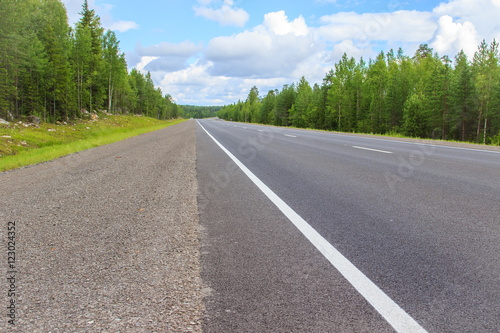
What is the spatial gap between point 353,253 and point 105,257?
2.37m

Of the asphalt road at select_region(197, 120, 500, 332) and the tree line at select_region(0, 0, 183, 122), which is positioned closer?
the asphalt road at select_region(197, 120, 500, 332)

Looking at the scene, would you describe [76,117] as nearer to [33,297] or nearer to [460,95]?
[33,297]

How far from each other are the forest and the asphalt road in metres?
42.6

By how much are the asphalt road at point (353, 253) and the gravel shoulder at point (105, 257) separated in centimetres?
25

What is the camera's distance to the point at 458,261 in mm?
2885

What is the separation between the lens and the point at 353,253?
3.06m

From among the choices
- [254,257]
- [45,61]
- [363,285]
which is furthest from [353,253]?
[45,61]

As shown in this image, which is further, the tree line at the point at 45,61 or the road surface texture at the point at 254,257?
the tree line at the point at 45,61

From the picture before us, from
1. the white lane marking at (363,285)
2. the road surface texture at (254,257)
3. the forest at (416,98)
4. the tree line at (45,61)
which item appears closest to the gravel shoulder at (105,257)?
the road surface texture at (254,257)

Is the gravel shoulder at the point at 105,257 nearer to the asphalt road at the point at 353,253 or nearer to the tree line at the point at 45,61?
the asphalt road at the point at 353,253

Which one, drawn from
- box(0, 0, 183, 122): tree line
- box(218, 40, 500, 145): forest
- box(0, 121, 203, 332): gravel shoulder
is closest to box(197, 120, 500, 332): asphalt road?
box(0, 121, 203, 332): gravel shoulder

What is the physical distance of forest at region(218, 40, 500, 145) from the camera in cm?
4481

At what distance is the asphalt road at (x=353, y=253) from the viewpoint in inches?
83.2

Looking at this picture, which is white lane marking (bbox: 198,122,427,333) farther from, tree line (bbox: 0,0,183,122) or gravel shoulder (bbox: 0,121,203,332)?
tree line (bbox: 0,0,183,122)
